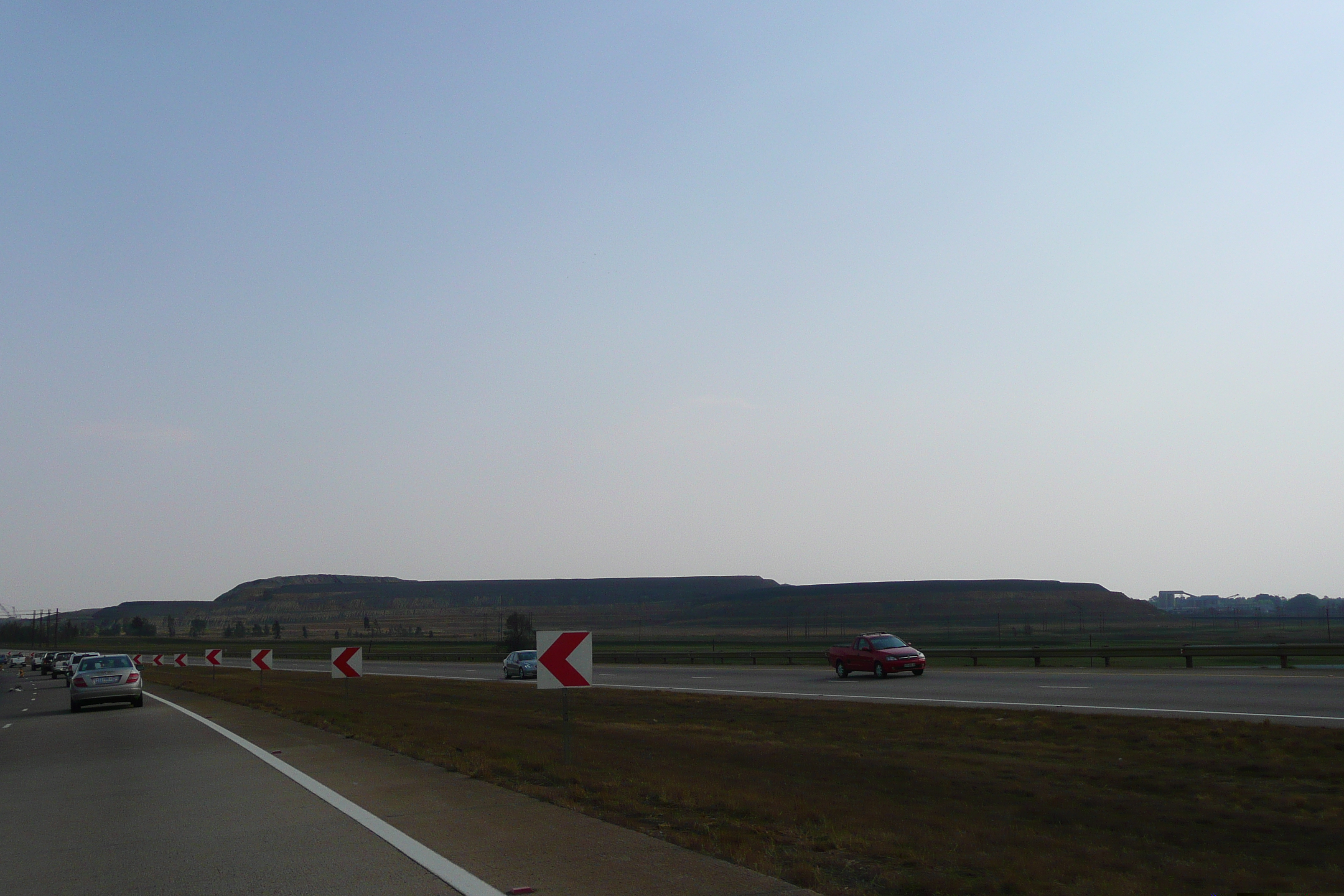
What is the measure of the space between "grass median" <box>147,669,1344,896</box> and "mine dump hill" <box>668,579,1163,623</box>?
417ft

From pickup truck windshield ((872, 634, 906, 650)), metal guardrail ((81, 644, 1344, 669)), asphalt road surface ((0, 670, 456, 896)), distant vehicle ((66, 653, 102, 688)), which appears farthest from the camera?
pickup truck windshield ((872, 634, 906, 650))

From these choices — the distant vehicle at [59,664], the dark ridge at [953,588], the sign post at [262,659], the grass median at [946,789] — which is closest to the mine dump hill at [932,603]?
the dark ridge at [953,588]

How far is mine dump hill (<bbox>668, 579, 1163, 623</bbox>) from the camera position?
15275 cm

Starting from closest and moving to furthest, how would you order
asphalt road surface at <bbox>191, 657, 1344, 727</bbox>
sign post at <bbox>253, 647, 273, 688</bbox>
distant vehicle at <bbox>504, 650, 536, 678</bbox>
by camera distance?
asphalt road surface at <bbox>191, 657, 1344, 727</bbox>
sign post at <bbox>253, 647, 273, 688</bbox>
distant vehicle at <bbox>504, 650, 536, 678</bbox>

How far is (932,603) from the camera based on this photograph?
158 metres

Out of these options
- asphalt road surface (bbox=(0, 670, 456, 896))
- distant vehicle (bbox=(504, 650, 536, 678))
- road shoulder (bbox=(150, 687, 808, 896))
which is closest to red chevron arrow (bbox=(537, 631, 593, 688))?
road shoulder (bbox=(150, 687, 808, 896))

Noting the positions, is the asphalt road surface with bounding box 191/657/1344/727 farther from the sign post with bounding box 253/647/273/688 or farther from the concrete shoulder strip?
the concrete shoulder strip

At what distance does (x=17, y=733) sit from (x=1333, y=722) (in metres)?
26.9

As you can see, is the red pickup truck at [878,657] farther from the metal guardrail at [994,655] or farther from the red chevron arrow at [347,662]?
the red chevron arrow at [347,662]

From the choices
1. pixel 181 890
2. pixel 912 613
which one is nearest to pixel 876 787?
pixel 181 890

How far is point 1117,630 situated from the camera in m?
128

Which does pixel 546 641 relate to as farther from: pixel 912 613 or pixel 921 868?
pixel 912 613

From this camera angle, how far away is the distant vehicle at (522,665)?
48875 mm

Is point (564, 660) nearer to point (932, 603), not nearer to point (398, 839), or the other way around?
point (398, 839)
